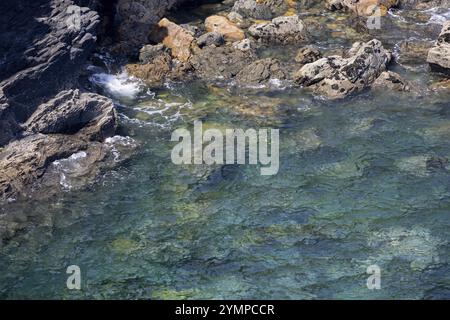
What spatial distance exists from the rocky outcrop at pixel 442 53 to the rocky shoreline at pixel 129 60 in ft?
0.14

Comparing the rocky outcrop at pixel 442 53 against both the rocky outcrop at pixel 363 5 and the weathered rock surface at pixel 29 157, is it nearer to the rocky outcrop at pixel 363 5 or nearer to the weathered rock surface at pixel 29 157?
the rocky outcrop at pixel 363 5

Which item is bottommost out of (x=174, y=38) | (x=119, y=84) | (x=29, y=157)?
(x=119, y=84)

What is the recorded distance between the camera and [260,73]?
90.2ft

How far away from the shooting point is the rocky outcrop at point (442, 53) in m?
27.0

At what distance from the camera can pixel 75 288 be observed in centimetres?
1675

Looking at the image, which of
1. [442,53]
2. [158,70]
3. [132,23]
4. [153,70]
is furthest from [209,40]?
[442,53]

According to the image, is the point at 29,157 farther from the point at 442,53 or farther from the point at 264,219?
the point at 442,53

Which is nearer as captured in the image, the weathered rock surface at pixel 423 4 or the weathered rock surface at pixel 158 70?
the weathered rock surface at pixel 158 70

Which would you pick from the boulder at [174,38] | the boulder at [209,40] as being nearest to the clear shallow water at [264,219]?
the boulder at [174,38]

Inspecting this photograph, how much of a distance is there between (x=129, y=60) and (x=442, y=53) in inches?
544

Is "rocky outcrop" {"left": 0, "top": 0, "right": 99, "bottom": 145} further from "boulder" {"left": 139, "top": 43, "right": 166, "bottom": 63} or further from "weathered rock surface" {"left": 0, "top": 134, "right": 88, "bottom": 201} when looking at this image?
"boulder" {"left": 139, "top": 43, "right": 166, "bottom": 63}

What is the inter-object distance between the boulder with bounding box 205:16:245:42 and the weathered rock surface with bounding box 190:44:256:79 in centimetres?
172

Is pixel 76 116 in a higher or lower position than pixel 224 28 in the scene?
higher
